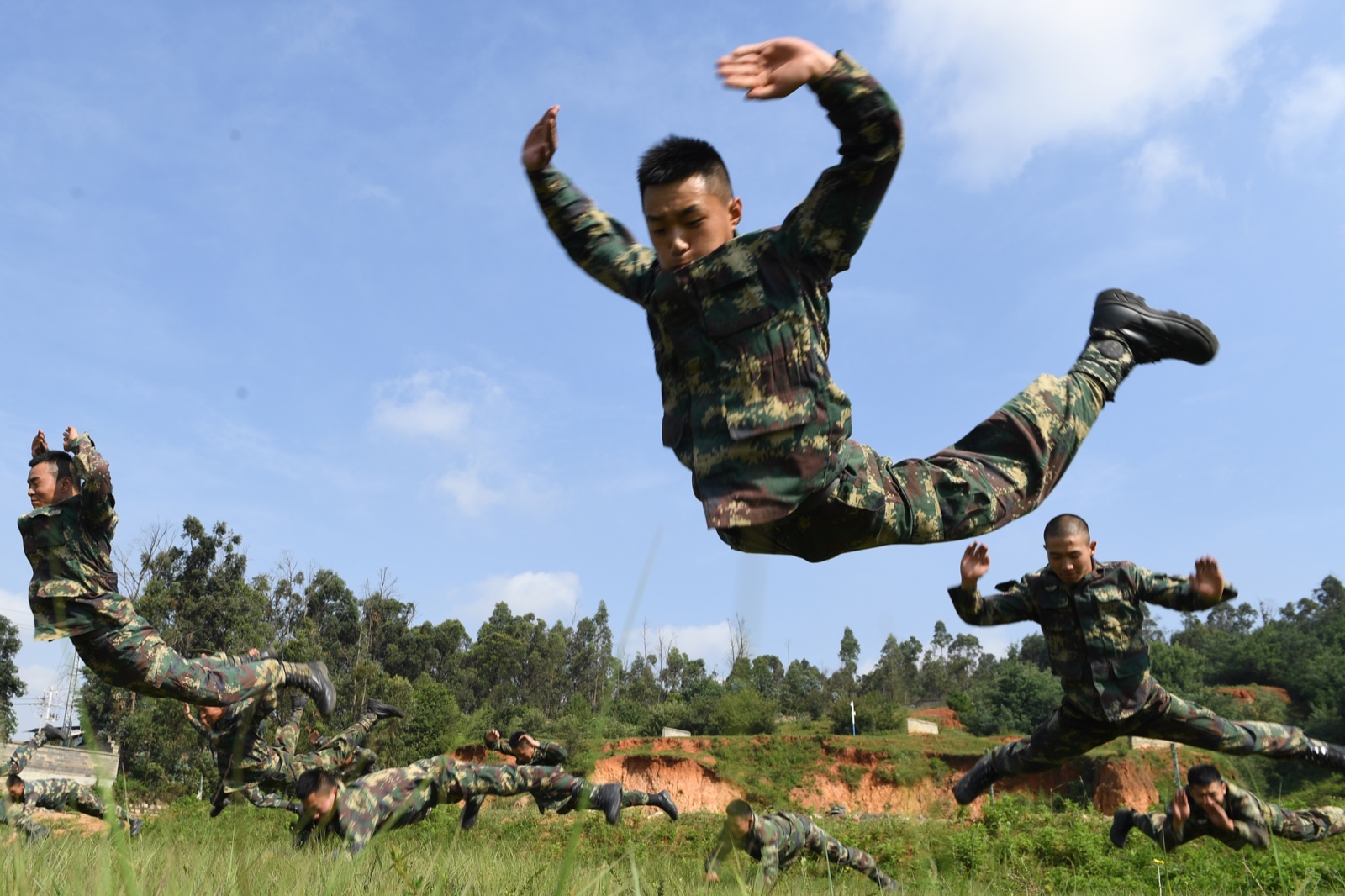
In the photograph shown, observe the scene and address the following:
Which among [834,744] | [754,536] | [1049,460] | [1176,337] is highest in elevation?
[1176,337]

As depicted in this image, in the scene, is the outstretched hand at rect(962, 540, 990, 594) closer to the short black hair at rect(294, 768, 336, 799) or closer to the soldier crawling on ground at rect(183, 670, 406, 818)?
the short black hair at rect(294, 768, 336, 799)

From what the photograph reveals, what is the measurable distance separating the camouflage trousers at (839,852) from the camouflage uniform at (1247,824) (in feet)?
7.96

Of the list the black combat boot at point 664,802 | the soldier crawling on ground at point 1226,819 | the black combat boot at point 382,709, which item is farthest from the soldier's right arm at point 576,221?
the black combat boot at point 382,709

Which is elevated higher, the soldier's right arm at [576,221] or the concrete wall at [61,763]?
the soldier's right arm at [576,221]

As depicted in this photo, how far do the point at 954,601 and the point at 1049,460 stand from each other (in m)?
2.51

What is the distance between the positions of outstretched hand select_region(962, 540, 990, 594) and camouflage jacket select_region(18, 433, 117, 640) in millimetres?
5968

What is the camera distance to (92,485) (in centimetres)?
633

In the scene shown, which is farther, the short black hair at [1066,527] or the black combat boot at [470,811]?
the black combat boot at [470,811]

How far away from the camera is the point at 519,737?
888 centimetres

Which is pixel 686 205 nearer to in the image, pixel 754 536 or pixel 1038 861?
pixel 754 536

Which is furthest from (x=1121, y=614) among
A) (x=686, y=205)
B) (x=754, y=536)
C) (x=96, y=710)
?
(x=96, y=710)

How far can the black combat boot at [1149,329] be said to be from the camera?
4.48 meters

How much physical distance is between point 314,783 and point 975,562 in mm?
4909

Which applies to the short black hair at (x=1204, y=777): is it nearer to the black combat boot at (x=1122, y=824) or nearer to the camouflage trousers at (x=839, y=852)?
the black combat boot at (x=1122, y=824)
